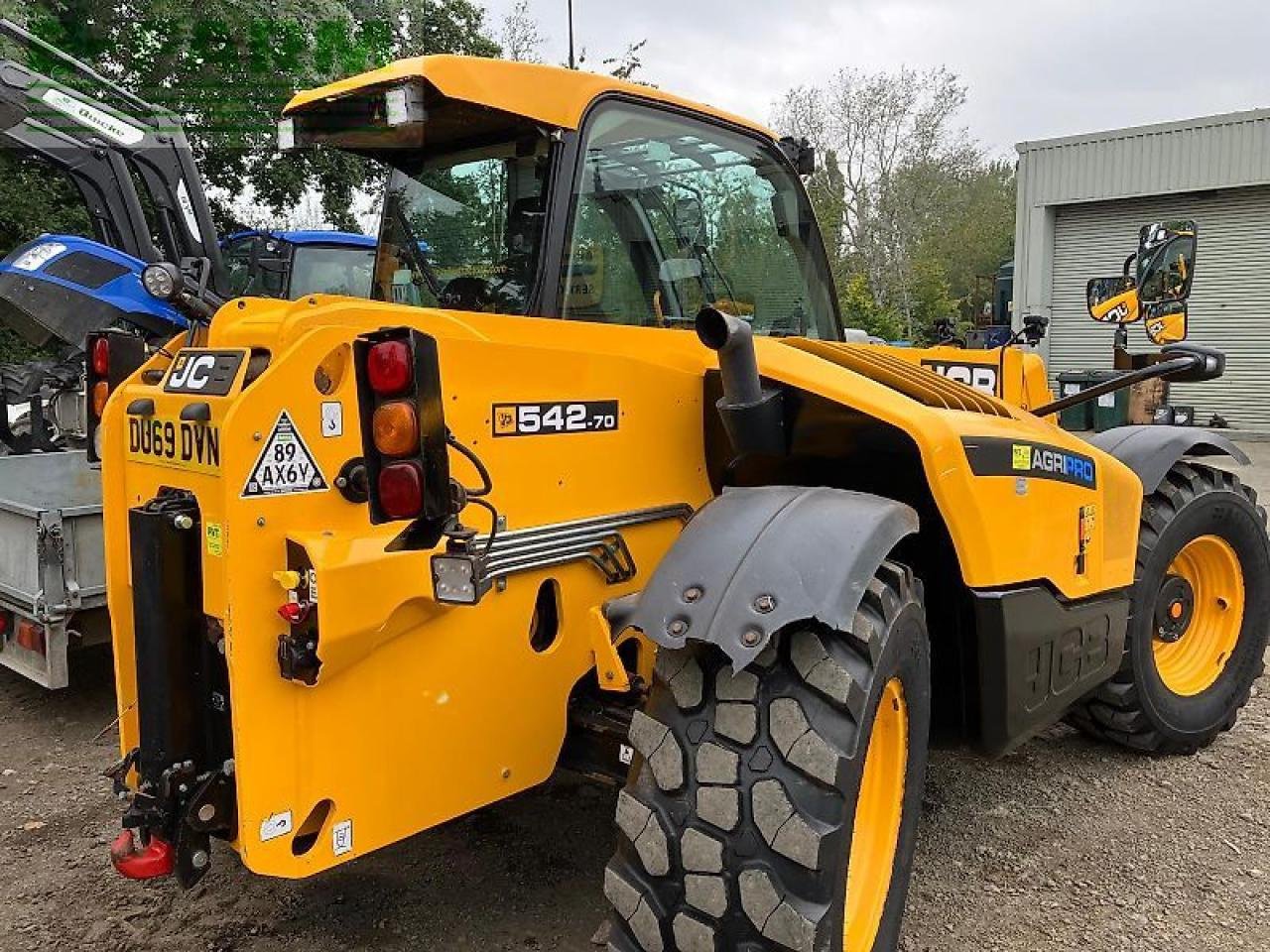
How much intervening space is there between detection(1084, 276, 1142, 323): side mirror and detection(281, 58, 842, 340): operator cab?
5762 millimetres

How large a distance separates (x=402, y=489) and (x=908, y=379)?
1648 millimetres

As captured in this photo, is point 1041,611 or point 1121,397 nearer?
point 1041,611

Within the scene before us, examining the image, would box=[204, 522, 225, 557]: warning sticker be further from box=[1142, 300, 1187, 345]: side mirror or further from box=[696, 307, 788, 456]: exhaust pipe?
box=[1142, 300, 1187, 345]: side mirror

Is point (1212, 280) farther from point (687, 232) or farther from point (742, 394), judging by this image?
point (742, 394)

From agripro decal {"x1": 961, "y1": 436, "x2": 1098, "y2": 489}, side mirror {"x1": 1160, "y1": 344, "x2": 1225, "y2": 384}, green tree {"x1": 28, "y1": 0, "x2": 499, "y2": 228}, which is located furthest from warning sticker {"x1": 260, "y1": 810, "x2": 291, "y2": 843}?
green tree {"x1": 28, "y1": 0, "x2": 499, "y2": 228}

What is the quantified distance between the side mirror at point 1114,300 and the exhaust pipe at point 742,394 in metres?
6.63

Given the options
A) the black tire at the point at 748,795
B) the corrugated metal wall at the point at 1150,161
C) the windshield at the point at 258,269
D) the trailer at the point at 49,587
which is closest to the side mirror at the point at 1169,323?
the black tire at the point at 748,795

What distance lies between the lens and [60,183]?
1511 cm

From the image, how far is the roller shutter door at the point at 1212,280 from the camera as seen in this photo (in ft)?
59.3

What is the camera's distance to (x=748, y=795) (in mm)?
2234

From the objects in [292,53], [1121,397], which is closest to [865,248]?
[1121,397]

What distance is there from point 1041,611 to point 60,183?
1581cm

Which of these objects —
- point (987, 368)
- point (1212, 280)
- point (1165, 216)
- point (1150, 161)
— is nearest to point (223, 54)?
point (987, 368)

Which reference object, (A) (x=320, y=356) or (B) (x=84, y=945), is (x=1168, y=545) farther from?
(B) (x=84, y=945)
